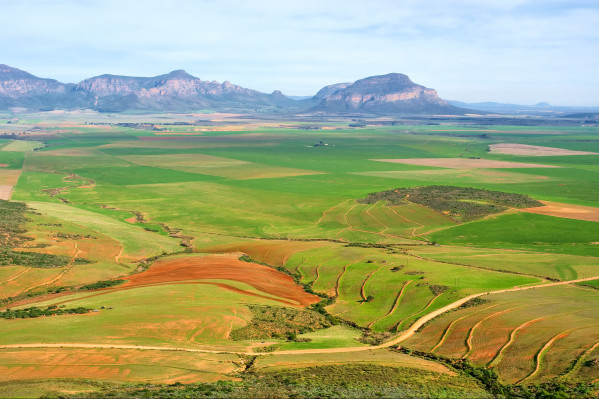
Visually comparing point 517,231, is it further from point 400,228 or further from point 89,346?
point 89,346

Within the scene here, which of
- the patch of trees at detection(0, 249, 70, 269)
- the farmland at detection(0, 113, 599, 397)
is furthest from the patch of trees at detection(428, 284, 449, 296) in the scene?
the patch of trees at detection(0, 249, 70, 269)

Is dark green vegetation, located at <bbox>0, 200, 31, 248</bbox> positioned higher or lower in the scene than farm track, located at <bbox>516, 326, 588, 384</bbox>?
higher

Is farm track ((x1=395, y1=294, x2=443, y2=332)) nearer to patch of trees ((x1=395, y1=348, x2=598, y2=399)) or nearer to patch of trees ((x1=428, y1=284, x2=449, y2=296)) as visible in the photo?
patch of trees ((x1=428, y1=284, x2=449, y2=296))

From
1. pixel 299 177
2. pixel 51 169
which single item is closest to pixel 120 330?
pixel 299 177

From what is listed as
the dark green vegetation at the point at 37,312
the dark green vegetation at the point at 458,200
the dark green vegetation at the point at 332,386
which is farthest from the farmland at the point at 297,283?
the dark green vegetation at the point at 37,312

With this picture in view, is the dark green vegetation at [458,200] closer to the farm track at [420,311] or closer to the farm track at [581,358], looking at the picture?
the farm track at [420,311]
